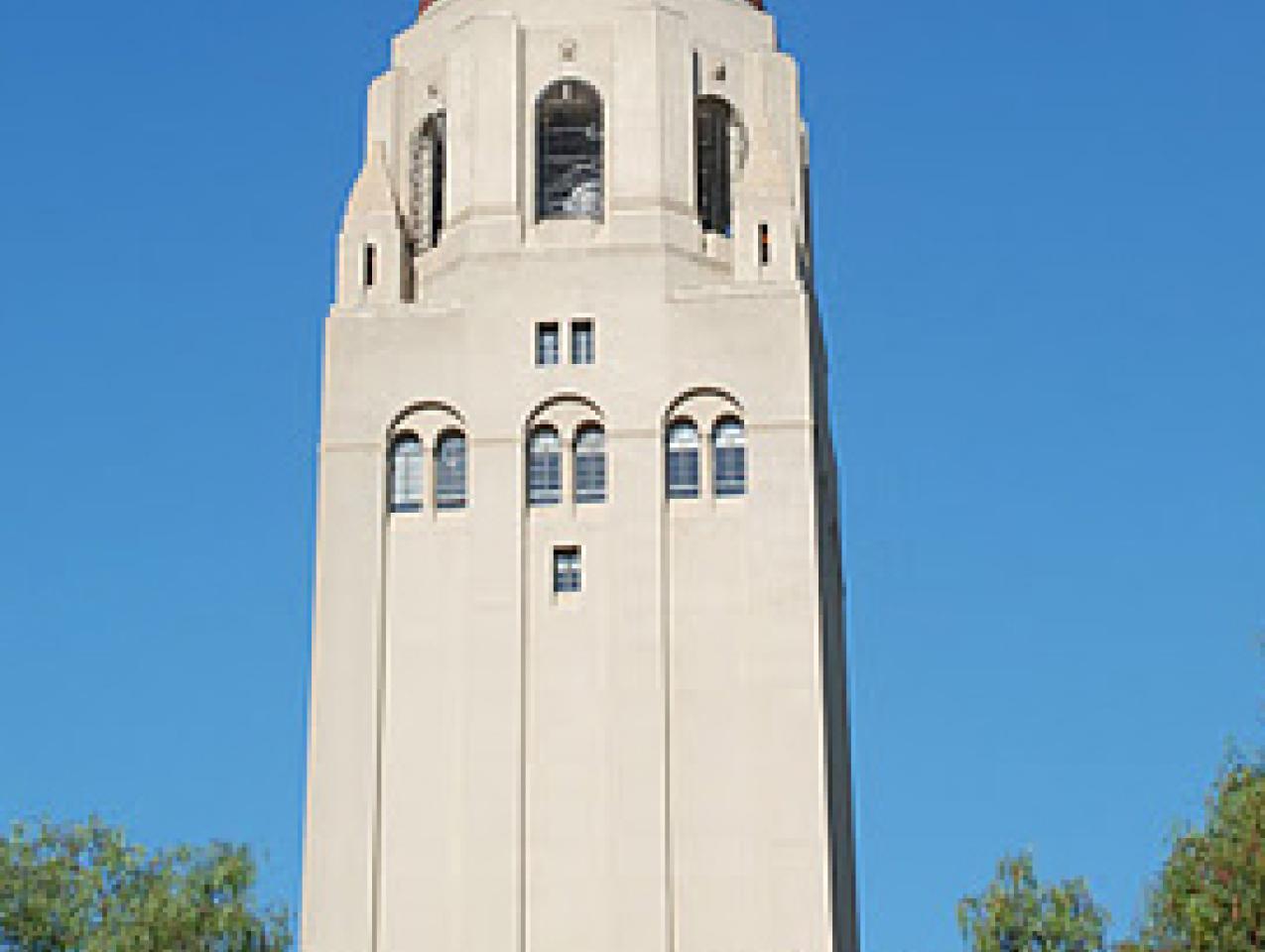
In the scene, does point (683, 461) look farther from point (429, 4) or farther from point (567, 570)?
point (429, 4)

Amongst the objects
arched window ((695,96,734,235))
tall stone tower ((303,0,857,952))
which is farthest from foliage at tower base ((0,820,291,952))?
arched window ((695,96,734,235))

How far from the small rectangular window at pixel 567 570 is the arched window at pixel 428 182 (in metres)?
9.84

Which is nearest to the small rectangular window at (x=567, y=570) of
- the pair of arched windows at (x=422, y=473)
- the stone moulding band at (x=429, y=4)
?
the pair of arched windows at (x=422, y=473)

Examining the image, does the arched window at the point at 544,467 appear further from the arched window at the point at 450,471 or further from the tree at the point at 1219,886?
the tree at the point at 1219,886

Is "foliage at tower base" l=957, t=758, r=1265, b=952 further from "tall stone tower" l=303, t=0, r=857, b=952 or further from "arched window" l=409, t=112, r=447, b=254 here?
"arched window" l=409, t=112, r=447, b=254

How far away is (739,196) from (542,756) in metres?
14.0

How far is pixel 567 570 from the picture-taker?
2201 inches

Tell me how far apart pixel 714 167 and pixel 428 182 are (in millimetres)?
6941

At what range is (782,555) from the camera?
5516 centimetres

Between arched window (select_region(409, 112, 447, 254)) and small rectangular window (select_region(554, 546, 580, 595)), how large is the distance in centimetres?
984

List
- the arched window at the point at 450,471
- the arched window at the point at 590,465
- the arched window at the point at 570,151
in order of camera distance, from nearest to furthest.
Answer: the arched window at the point at 590,465, the arched window at the point at 450,471, the arched window at the point at 570,151

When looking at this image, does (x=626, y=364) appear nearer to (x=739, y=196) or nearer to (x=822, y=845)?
(x=739, y=196)

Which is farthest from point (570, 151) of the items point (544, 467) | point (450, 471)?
point (450, 471)

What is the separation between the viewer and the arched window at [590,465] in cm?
5647
